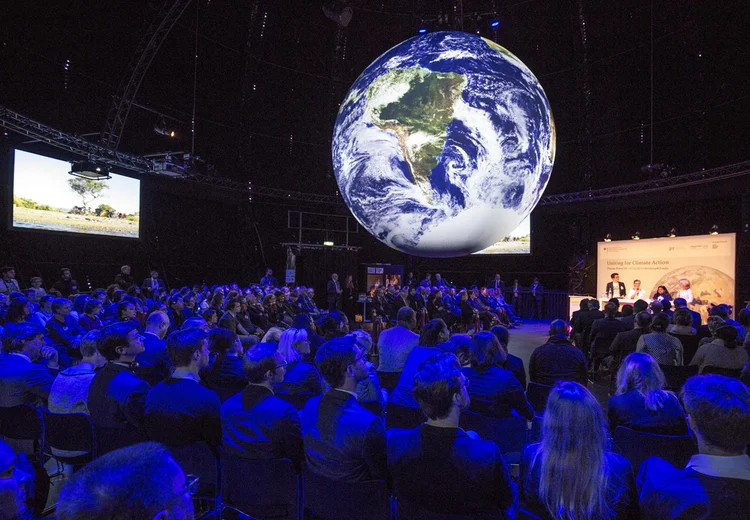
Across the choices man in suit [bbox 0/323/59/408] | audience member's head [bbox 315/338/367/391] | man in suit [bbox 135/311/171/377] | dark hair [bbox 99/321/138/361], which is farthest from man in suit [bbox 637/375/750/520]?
man in suit [bbox 135/311/171/377]

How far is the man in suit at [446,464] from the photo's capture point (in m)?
1.93

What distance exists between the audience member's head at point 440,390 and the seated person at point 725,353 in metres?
4.05

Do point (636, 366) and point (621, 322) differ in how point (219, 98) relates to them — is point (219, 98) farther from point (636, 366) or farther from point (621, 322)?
point (636, 366)

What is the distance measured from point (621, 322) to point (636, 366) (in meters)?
4.61

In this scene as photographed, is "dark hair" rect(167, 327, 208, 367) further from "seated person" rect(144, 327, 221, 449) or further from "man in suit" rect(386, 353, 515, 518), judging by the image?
"man in suit" rect(386, 353, 515, 518)

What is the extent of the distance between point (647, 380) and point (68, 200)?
12604 millimetres

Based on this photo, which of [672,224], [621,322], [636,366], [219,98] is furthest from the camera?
[219,98]

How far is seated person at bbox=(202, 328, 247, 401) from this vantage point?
434 centimetres

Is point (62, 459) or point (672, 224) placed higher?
point (672, 224)

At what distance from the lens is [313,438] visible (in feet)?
8.20

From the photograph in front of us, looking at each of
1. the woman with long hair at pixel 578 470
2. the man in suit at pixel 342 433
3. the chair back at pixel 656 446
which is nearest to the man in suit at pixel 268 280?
the man in suit at pixel 342 433

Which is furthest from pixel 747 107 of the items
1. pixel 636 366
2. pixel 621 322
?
pixel 636 366

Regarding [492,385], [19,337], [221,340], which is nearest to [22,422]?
[19,337]

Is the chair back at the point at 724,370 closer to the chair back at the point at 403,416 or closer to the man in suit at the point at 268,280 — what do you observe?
the chair back at the point at 403,416
